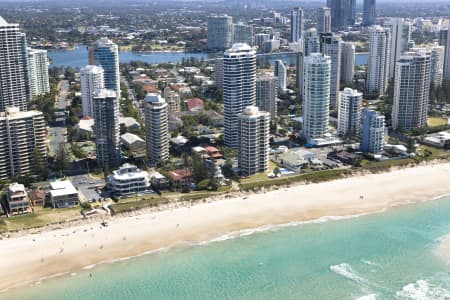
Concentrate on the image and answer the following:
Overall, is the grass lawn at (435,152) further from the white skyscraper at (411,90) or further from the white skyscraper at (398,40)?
the white skyscraper at (398,40)

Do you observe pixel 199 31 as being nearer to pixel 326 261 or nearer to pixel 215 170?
pixel 215 170

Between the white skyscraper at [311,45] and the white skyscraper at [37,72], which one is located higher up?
the white skyscraper at [311,45]

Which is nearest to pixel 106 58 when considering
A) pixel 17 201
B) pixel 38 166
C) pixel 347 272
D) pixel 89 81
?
pixel 89 81

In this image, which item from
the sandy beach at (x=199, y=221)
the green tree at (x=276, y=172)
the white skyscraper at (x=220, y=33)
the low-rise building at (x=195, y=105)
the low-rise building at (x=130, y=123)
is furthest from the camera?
the white skyscraper at (x=220, y=33)

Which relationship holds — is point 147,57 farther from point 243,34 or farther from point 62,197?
point 62,197

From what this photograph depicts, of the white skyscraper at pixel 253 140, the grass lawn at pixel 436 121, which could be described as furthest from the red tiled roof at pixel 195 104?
the grass lawn at pixel 436 121

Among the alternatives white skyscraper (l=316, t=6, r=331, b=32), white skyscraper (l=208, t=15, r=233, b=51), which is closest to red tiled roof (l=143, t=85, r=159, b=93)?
white skyscraper (l=208, t=15, r=233, b=51)

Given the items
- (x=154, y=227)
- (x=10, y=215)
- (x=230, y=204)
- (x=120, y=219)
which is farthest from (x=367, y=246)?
(x=10, y=215)
